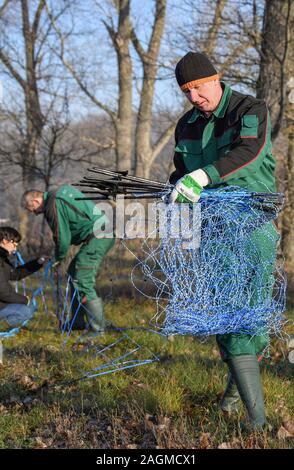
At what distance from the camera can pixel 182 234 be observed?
3303mm

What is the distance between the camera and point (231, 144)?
11.3 ft

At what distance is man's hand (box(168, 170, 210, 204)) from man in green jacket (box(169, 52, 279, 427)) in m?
0.06

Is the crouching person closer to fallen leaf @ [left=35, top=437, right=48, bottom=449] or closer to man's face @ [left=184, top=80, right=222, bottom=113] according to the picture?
fallen leaf @ [left=35, top=437, right=48, bottom=449]

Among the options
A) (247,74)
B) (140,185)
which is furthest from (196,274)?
(247,74)

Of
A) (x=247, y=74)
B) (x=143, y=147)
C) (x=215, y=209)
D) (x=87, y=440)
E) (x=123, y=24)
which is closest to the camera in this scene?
(x=215, y=209)

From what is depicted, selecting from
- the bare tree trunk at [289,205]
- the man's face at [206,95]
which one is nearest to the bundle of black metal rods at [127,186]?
the man's face at [206,95]

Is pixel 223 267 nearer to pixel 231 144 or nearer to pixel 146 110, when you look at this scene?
pixel 231 144

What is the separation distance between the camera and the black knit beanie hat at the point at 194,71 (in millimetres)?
3393

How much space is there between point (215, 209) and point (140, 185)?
17.4 inches

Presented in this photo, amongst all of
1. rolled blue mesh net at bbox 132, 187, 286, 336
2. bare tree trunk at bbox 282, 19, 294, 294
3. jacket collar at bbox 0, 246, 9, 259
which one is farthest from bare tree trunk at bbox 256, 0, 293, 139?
rolled blue mesh net at bbox 132, 187, 286, 336

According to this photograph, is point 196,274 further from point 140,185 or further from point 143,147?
point 143,147

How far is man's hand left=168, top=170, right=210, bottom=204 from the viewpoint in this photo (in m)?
3.08

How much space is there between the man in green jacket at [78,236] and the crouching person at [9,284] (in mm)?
354

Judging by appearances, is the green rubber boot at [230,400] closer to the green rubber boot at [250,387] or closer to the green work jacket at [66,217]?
the green rubber boot at [250,387]
